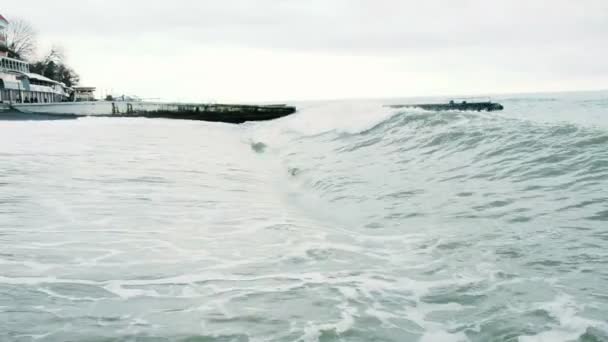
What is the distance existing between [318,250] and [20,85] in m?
58.0

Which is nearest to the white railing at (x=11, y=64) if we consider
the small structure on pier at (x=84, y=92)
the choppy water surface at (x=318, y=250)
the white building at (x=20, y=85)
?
the white building at (x=20, y=85)

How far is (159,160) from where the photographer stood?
46.1 feet

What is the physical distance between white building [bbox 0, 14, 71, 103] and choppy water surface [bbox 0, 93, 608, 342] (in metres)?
46.5

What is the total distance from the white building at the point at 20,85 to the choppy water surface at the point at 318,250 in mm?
46453

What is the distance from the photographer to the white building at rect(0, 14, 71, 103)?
169 feet

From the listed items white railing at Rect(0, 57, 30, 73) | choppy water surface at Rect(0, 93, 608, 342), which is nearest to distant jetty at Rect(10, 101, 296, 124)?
white railing at Rect(0, 57, 30, 73)

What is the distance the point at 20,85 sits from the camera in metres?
54.5

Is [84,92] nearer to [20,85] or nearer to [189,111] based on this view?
[20,85]

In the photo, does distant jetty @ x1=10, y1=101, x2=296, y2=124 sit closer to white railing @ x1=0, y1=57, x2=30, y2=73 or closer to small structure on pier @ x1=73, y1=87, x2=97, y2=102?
white railing @ x1=0, y1=57, x2=30, y2=73

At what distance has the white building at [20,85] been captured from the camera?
2032 inches

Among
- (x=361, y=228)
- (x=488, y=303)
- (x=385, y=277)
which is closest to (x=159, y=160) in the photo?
(x=361, y=228)

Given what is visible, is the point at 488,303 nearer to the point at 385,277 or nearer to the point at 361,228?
the point at 385,277

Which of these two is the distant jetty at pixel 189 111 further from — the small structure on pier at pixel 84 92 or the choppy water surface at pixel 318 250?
the choppy water surface at pixel 318 250

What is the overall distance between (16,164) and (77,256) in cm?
788
